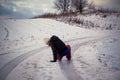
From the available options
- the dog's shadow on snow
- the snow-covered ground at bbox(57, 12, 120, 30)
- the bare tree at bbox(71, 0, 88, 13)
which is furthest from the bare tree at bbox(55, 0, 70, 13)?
the dog's shadow on snow

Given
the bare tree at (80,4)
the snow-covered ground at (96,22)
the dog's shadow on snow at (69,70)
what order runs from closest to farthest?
the dog's shadow on snow at (69,70)
the snow-covered ground at (96,22)
the bare tree at (80,4)

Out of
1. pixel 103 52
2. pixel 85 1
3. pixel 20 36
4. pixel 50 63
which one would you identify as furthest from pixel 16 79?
pixel 85 1

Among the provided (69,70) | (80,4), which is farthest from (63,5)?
(69,70)

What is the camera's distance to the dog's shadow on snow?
21.4ft

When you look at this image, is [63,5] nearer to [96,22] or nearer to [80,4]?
[80,4]

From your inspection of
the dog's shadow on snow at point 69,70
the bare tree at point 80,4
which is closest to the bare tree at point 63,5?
the bare tree at point 80,4

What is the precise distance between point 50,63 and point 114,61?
357cm

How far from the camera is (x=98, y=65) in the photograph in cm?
780

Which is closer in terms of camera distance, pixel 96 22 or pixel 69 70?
pixel 69 70

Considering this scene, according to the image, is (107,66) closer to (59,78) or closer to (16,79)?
(59,78)

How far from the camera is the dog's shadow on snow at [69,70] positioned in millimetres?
6518

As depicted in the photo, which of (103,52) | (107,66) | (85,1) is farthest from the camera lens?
(85,1)

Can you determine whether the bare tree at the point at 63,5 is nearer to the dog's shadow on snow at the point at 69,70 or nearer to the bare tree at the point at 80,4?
the bare tree at the point at 80,4

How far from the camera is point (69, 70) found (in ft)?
24.1
